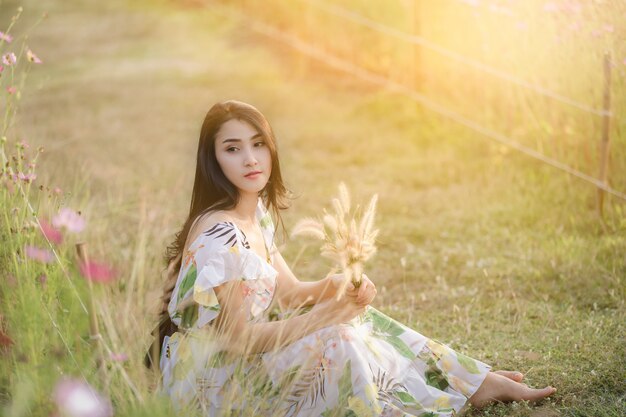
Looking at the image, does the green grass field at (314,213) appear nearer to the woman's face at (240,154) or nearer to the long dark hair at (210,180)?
the long dark hair at (210,180)

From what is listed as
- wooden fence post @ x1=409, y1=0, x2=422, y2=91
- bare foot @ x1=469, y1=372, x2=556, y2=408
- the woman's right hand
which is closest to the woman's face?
the woman's right hand

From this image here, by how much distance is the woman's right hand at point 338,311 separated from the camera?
2480 mm

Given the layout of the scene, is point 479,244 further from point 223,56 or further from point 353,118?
point 223,56

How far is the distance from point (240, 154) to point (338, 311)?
626mm

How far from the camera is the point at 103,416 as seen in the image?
2.04 metres

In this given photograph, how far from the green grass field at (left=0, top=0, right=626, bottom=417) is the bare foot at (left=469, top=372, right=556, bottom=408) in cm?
4

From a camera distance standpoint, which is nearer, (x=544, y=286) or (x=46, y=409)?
(x=46, y=409)

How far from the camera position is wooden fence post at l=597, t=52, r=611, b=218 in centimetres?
426

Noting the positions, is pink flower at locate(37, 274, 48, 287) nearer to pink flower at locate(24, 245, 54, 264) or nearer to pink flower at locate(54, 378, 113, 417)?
pink flower at locate(24, 245, 54, 264)

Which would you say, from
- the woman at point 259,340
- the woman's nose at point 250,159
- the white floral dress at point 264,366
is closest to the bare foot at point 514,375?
the woman at point 259,340

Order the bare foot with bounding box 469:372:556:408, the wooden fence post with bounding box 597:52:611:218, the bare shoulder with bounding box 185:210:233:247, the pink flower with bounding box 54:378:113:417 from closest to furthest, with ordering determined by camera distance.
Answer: the pink flower with bounding box 54:378:113:417, the bare shoulder with bounding box 185:210:233:247, the bare foot with bounding box 469:372:556:408, the wooden fence post with bounding box 597:52:611:218

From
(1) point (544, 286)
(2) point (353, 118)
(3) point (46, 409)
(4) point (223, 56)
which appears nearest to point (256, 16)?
(4) point (223, 56)

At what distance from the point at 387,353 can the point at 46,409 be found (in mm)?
1073

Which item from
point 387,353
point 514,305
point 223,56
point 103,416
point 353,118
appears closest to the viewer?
point 103,416
